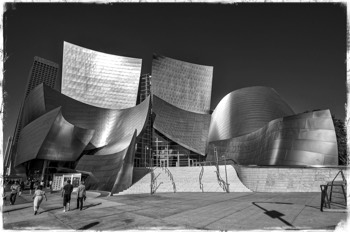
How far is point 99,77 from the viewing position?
4475 centimetres

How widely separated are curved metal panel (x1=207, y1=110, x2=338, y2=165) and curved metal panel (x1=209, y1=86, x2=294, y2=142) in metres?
8.05

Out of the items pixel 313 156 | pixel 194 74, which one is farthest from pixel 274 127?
pixel 194 74

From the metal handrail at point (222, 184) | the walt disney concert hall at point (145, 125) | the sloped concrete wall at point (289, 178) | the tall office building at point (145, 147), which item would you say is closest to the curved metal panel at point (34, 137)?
the walt disney concert hall at point (145, 125)

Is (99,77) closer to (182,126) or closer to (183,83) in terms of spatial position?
(183,83)

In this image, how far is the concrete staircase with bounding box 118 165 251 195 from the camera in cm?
1587

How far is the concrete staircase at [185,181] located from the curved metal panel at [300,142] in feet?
13.6

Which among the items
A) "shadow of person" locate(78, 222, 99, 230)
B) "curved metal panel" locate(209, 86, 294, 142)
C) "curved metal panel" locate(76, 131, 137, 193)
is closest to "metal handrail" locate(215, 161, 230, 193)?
"curved metal panel" locate(76, 131, 137, 193)

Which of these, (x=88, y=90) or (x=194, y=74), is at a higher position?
(x=194, y=74)

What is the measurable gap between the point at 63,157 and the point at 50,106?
716 centimetres

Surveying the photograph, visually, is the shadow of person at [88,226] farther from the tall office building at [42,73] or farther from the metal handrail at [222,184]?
the tall office building at [42,73]

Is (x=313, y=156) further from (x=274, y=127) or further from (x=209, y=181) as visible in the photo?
(x=209, y=181)

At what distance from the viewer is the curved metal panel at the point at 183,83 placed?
1818 inches

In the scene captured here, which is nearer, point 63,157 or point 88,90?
point 63,157

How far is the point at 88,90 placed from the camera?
4344 centimetres
